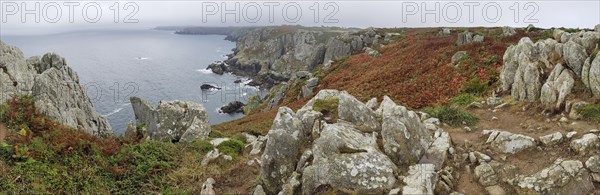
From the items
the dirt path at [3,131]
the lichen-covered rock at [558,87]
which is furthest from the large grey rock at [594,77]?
the dirt path at [3,131]

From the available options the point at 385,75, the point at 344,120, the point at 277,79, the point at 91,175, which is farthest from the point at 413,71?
the point at 277,79


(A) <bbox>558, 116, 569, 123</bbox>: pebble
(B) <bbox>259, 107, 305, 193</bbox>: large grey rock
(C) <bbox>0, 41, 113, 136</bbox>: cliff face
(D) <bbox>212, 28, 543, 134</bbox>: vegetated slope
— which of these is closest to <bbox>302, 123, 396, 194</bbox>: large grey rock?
(B) <bbox>259, 107, 305, 193</bbox>: large grey rock

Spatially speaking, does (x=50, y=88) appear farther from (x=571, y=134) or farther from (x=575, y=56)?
(x=575, y=56)

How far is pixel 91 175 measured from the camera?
12898 mm

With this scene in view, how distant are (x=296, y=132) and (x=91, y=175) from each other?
6.92 metres

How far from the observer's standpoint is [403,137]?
11.9 m

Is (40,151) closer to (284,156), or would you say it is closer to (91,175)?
(91,175)

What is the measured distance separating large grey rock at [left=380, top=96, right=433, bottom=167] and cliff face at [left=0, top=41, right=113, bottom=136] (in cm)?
1517

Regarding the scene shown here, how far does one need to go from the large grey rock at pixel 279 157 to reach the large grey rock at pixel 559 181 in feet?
21.4

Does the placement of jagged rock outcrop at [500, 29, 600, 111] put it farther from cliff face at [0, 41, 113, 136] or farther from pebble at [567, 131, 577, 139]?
cliff face at [0, 41, 113, 136]

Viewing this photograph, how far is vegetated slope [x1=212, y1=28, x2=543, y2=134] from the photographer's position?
2508 cm

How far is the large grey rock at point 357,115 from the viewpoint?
13.1 m

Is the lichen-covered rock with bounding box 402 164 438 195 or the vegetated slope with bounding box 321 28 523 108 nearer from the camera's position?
the lichen-covered rock with bounding box 402 164 438 195

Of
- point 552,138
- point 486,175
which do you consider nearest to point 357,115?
point 486,175
